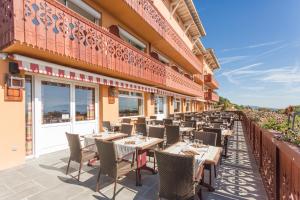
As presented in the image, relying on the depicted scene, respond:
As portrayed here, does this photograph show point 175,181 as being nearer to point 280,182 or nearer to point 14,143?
point 280,182

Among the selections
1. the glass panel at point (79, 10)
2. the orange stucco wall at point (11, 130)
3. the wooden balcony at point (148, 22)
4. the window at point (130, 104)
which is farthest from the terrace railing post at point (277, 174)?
the glass panel at point (79, 10)

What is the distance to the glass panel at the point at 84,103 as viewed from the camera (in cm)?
800

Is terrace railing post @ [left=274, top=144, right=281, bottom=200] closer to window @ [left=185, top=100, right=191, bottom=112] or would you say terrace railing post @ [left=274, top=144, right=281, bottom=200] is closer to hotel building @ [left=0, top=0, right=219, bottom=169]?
hotel building @ [left=0, top=0, right=219, bottom=169]

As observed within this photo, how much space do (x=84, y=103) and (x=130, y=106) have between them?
4195mm

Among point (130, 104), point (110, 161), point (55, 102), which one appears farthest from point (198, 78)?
point (110, 161)

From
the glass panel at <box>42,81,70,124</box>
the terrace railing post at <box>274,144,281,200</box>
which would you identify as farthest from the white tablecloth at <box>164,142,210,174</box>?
the glass panel at <box>42,81,70,124</box>

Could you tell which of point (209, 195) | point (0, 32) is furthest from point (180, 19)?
point (209, 195)

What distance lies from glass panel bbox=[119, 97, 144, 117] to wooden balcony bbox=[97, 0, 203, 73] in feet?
15.0

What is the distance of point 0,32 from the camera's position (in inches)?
194

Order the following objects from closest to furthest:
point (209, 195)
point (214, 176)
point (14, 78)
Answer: point (209, 195) → point (214, 176) → point (14, 78)

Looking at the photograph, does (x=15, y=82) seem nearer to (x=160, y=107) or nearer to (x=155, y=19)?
(x=155, y=19)

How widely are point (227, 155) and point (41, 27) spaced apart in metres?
7.74

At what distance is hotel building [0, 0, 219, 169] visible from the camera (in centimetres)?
495

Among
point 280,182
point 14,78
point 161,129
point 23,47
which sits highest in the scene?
point 23,47
